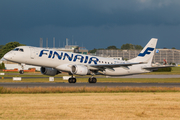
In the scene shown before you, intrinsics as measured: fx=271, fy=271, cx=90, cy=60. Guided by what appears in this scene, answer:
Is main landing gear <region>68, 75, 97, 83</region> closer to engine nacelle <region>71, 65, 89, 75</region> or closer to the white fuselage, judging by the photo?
the white fuselage

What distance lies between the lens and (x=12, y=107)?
17500mm

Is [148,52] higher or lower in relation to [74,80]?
higher

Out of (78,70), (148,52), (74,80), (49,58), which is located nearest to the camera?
(49,58)

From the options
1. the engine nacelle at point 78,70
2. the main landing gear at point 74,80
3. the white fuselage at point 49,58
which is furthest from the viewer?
the main landing gear at point 74,80

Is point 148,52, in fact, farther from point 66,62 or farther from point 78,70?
point 66,62

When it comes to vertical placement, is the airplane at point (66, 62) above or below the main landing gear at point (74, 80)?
above

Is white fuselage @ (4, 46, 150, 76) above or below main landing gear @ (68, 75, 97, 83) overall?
above

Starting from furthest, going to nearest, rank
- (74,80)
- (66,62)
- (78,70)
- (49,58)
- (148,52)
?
(148,52) < (74,80) < (66,62) < (78,70) < (49,58)

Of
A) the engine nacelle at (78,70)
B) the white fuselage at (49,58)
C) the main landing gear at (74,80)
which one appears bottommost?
the main landing gear at (74,80)

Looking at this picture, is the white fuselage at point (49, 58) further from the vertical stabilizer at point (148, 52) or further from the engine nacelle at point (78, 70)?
the vertical stabilizer at point (148, 52)

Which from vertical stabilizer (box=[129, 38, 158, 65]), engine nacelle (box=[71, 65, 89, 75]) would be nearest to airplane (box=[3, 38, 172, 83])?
engine nacelle (box=[71, 65, 89, 75])

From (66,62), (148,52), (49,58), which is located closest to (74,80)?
(66,62)

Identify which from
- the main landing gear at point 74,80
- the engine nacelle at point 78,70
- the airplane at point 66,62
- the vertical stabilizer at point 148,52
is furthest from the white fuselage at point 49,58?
the vertical stabilizer at point 148,52

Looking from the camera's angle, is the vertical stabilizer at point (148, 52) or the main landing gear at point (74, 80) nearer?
the main landing gear at point (74, 80)
